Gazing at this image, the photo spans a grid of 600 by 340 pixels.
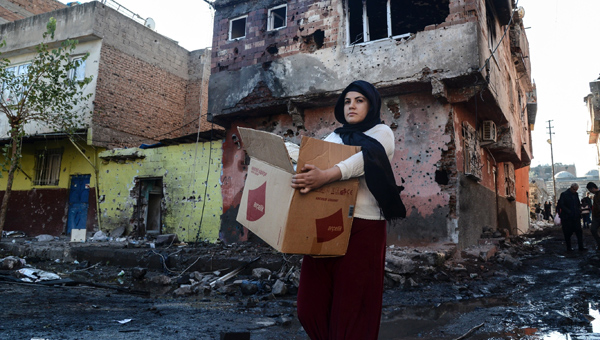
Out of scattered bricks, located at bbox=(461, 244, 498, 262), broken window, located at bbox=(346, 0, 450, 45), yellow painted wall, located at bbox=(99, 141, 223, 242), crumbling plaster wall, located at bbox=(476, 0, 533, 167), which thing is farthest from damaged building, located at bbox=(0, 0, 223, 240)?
crumbling plaster wall, located at bbox=(476, 0, 533, 167)

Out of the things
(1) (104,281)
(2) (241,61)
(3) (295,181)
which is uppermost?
(2) (241,61)

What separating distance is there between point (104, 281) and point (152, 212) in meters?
6.78

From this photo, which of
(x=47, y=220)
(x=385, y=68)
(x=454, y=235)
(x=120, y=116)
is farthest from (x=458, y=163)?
(x=47, y=220)

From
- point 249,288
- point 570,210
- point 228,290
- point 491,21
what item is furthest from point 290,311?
point 491,21

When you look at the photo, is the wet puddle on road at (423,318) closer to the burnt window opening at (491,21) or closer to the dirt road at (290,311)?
the dirt road at (290,311)

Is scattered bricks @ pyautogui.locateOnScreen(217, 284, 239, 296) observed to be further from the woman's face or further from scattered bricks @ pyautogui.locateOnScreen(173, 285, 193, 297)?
the woman's face

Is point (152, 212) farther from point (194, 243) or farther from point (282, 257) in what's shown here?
point (282, 257)

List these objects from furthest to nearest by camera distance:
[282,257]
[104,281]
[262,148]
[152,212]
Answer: [152,212], [282,257], [104,281], [262,148]

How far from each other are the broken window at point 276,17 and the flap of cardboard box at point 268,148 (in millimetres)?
7911

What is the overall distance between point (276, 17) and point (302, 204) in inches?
345

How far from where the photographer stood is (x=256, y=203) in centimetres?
188

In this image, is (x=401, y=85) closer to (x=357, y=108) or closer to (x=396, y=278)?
(x=396, y=278)

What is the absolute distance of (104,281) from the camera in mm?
5723

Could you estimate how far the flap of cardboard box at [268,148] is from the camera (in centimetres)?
167
